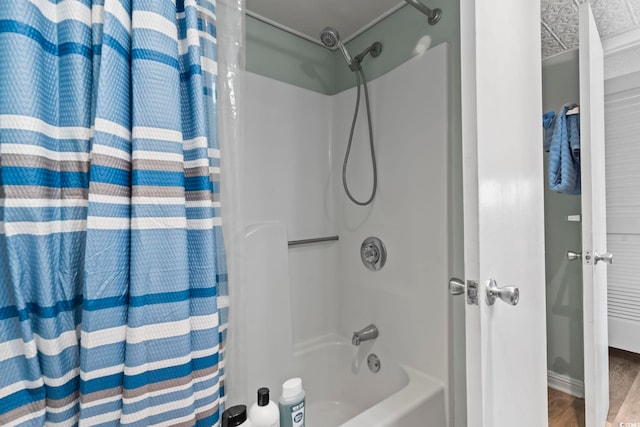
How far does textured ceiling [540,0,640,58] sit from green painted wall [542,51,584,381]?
0.11 meters

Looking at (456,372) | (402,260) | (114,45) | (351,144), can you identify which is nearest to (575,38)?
(351,144)

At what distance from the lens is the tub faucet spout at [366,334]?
1.46m

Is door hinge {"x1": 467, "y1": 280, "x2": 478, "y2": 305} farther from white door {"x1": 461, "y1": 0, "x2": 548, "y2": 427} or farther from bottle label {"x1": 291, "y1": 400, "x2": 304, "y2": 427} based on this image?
bottle label {"x1": 291, "y1": 400, "x2": 304, "y2": 427}

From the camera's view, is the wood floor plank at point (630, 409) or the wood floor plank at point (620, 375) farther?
the wood floor plank at point (620, 375)

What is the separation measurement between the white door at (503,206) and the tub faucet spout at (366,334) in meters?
0.65

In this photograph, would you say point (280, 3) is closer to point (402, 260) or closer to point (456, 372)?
point (402, 260)

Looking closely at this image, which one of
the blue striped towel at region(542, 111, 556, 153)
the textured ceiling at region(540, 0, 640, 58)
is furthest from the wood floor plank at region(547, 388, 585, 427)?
the textured ceiling at region(540, 0, 640, 58)

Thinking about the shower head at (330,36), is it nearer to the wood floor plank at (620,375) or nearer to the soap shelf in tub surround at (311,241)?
the soap shelf in tub surround at (311,241)

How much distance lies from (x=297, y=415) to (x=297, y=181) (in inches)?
43.3

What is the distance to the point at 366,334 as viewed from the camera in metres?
1.47

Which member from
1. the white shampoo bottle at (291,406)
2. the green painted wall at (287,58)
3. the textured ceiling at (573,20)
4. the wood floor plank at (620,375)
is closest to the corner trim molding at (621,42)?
the textured ceiling at (573,20)

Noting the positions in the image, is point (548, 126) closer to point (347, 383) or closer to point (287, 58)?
point (287, 58)

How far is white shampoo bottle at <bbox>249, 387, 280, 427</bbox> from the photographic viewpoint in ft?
1.97

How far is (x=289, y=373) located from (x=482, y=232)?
1.15 m
